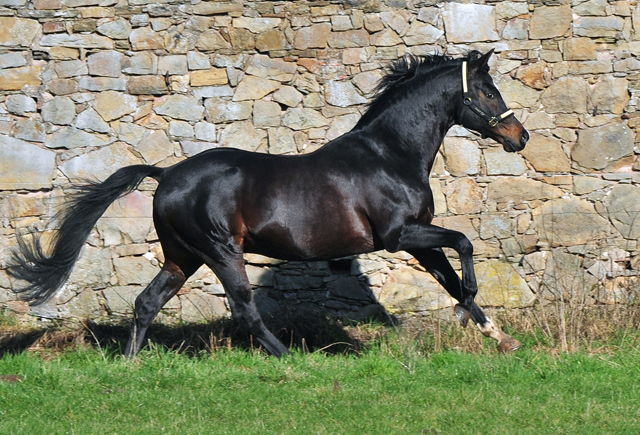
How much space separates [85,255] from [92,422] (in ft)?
11.6

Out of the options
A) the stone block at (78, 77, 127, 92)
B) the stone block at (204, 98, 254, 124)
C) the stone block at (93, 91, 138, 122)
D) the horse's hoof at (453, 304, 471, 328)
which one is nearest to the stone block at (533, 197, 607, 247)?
the horse's hoof at (453, 304, 471, 328)

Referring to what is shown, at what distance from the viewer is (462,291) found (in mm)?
5621

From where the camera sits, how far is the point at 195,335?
6.83 m

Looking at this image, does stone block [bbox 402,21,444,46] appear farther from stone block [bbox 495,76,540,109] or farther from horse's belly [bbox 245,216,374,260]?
horse's belly [bbox 245,216,374,260]

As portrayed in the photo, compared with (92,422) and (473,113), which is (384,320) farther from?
(92,422)

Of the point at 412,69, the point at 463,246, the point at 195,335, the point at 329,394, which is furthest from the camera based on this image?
the point at 195,335

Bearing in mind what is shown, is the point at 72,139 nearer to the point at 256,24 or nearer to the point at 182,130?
the point at 182,130

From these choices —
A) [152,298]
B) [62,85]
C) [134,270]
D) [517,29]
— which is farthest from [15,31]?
[517,29]

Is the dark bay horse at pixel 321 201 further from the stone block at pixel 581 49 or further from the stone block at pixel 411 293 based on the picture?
the stone block at pixel 581 49

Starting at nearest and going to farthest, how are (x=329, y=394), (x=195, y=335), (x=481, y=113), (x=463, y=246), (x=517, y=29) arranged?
(x=329, y=394)
(x=463, y=246)
(x=481, y=113)
(x=195, y=335)
(x=517, y=29)

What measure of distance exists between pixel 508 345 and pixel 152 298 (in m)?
2.72

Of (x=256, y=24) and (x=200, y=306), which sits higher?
(x=256, y=24)

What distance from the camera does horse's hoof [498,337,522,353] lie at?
5.52 meters

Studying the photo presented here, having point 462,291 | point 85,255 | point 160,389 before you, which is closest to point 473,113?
point 462,291
